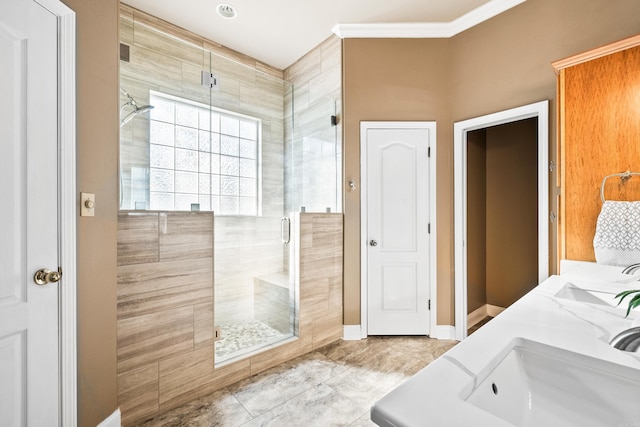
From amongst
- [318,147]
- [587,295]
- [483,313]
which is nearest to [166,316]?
[318,147]

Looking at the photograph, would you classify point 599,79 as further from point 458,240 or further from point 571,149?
point 458,240

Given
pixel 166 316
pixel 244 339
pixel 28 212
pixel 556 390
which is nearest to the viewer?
pixel 556 390

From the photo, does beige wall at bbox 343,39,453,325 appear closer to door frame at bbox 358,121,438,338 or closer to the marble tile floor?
door frame at bbox 358,121,438,338

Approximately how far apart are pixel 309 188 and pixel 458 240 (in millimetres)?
1536

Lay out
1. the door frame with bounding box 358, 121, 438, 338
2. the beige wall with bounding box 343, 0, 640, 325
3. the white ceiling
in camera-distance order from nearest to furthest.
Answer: the white ceiling
the beige wall with bounding box 343, 0, 640, 325
the door frame with bounding box 358, 121, 438, 338

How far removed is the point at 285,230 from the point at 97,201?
1447 mm

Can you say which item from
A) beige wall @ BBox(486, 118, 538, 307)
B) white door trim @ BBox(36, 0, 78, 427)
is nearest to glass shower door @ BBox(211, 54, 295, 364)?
white door trim @ BBox(36, 0, 78, 427)

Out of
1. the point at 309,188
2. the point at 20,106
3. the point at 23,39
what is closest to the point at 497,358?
the point at 20,106

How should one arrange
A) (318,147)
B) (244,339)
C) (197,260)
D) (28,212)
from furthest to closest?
(318,147) → (244,339) → (197,260) → (28,212)

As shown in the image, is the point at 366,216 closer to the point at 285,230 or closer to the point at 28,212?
the point at 285,230

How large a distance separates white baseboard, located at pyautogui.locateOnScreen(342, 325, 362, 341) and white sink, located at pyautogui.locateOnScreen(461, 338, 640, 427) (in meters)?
2.27

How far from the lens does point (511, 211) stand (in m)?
3.28

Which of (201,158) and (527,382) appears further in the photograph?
(201,158)

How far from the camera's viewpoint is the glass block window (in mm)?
1993
